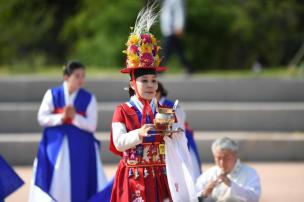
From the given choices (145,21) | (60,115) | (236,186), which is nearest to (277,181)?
(60,115)

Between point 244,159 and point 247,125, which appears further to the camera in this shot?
point 247,125

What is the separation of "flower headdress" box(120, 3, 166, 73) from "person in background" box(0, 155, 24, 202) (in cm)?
258

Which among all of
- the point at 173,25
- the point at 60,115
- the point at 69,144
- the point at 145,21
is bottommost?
the point at 69,144

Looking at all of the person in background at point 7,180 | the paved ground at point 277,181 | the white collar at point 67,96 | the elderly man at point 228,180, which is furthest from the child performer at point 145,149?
the paved ground at point 277,181

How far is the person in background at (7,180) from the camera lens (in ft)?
27.3

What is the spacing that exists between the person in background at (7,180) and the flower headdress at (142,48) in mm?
2579

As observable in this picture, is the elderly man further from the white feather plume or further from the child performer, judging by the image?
the white feather plume

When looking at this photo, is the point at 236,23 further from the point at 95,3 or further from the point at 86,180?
the point at 86,180

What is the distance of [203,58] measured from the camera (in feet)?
85.1

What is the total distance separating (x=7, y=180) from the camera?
8.38 meters

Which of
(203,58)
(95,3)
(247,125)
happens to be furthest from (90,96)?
(95,3)

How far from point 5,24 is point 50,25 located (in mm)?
2183

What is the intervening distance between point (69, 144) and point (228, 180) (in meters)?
2.64

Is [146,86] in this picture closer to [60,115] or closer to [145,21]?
[145,21]
